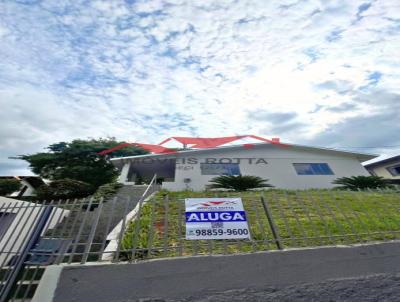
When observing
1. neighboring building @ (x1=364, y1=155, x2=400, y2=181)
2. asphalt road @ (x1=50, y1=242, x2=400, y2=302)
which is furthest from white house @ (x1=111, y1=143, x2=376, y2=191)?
neighboring building @ (x1=364, y1=155, x2=400, y2=181)

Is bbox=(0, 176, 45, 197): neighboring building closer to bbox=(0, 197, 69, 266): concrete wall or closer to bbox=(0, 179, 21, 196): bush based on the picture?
bbox=(0, 179, 21, 196): bush

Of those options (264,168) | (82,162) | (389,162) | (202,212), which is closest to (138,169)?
(82,162)

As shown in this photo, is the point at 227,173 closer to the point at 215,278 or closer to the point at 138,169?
the point at 138,169

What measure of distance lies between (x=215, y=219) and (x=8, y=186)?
57.0ft

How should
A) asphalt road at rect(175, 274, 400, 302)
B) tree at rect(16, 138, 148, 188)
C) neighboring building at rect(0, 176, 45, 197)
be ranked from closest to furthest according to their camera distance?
asphalt road at rect(175, 274, 400, 302) → neighboring building at rect(0, 176, 45, 197) → tree at rect(16, 138, 148, 188)

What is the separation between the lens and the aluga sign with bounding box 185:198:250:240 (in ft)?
9.04

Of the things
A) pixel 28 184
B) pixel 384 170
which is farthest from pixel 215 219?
pixel 384 170

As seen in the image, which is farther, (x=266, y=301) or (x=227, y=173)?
(x=227, y=173)

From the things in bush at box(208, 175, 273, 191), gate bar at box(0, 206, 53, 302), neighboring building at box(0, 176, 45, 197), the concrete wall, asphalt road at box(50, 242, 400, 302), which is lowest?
asphalt road at box(50, 242, 400, 302)

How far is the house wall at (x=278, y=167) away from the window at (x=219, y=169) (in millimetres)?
320

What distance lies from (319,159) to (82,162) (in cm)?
1851

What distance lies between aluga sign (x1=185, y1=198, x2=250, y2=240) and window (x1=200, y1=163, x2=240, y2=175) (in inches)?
417

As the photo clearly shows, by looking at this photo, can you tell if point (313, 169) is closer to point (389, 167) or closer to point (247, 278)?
point (247, 278)

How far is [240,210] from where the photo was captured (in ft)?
9.81
